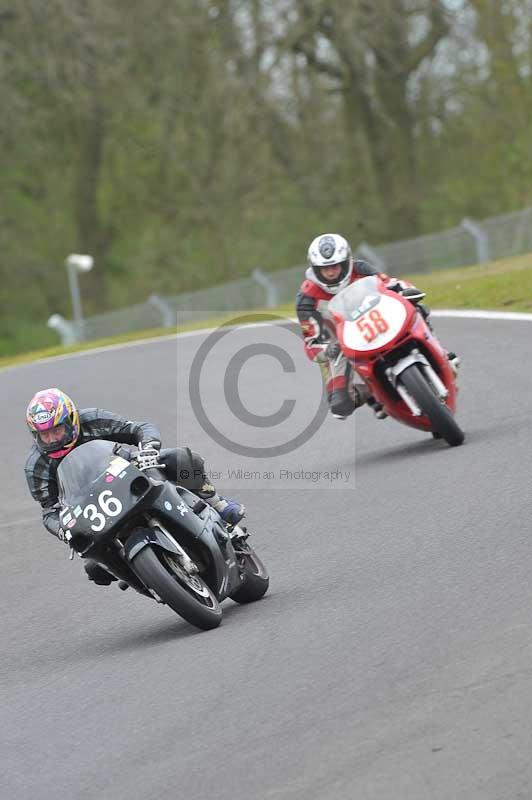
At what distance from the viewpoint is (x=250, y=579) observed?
8.03 metres

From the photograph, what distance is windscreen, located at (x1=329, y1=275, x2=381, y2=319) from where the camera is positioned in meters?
11.1

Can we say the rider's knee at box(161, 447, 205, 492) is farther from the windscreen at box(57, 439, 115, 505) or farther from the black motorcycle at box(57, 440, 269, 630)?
the windscreen at box(57, 439, 115, 505)

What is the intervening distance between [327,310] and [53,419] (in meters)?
4.24

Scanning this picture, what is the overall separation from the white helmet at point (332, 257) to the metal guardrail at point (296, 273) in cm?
1619

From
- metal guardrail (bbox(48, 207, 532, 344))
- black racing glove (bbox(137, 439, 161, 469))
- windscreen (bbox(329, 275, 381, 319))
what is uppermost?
black racing glove (bbox(137, 439, 161, 469))

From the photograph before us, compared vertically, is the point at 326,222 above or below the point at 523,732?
below

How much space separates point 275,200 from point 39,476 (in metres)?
33.6

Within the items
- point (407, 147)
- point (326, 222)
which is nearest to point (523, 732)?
point (407, 147)

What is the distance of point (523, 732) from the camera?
16.3 ft

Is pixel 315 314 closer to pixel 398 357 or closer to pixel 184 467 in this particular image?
pixel 398 357

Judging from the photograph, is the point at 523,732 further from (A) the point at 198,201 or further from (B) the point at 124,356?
(A) the point at 198,201

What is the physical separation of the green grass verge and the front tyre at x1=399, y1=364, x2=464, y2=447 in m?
8.02

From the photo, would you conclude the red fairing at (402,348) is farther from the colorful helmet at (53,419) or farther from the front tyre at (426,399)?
the colorful helmet at (53,419)

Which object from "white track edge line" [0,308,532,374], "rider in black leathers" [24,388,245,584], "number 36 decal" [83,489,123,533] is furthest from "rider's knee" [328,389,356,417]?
"white track edge line" [0,308,532,374]
